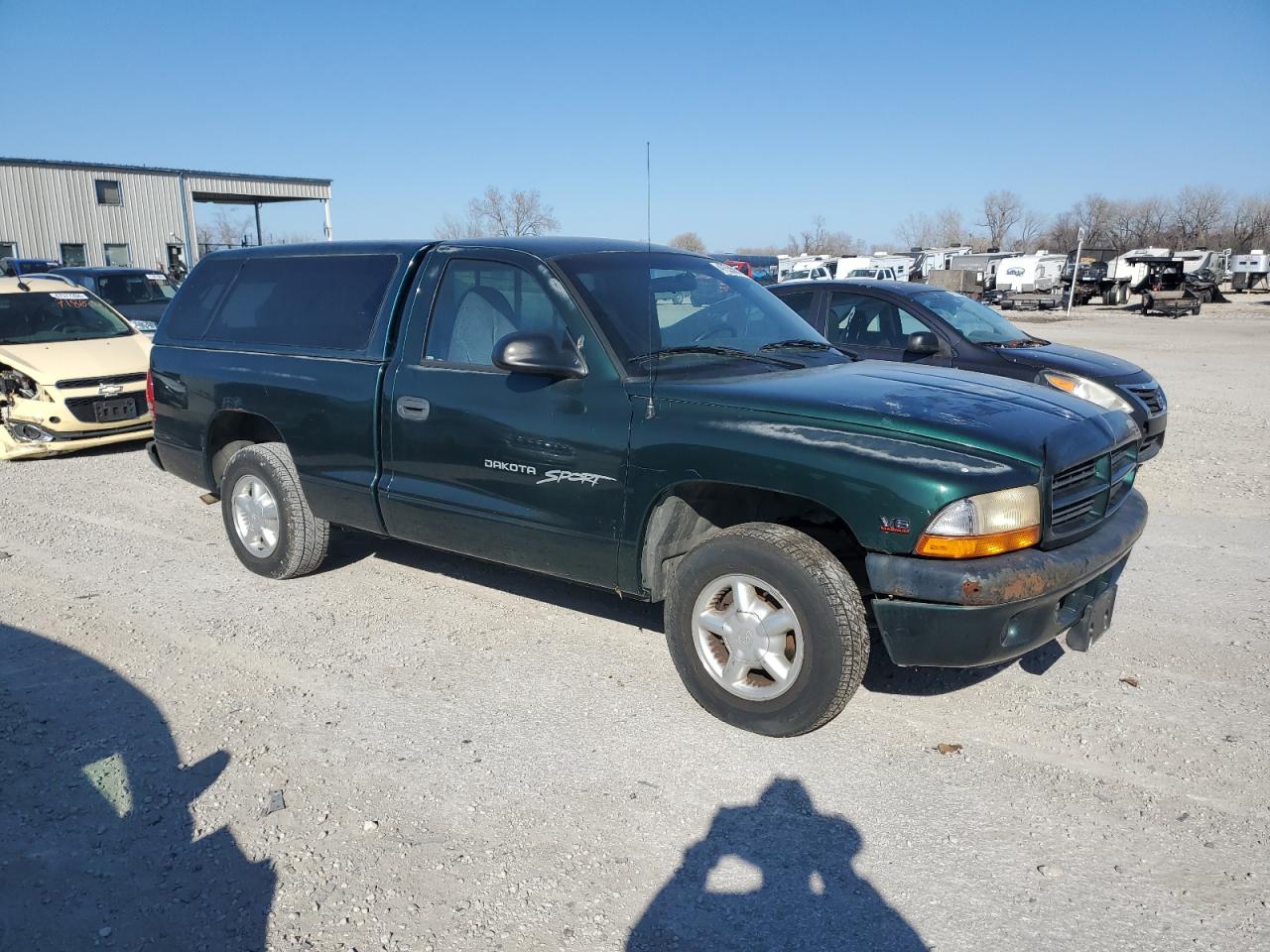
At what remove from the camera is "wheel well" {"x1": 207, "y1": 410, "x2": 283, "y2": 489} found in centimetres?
575

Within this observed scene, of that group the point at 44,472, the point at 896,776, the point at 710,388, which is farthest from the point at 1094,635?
the point at 44,472

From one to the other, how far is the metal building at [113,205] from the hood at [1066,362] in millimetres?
37561

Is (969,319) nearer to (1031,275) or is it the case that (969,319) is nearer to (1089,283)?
(1031,275)

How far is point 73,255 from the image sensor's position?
37.6 metres

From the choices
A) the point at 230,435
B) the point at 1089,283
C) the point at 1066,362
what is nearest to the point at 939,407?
the point at 230,435

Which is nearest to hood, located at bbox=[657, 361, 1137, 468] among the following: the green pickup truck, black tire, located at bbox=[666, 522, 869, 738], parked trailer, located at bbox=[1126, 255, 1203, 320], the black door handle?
the green pickup truck

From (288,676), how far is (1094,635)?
346cm

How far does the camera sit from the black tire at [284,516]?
5.42 meters

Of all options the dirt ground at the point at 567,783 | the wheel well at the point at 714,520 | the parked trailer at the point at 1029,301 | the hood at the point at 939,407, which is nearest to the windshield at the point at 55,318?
the dirt ground at the point at 567,783

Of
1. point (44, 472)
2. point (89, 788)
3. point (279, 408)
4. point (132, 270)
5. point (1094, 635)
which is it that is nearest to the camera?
point (89, 788)

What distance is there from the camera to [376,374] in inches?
190

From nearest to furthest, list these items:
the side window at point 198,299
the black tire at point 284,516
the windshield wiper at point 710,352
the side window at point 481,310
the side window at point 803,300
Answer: the windshield wiper at point 710,352 → the side window at point 481,310 → the black tire at point 284,516 → the side window at point 198,299 → the side window at point 803,300

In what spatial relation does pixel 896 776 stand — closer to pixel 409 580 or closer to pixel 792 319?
pixel 792 319

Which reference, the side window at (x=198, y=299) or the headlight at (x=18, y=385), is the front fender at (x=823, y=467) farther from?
the headlight at (x=18, y=385)
